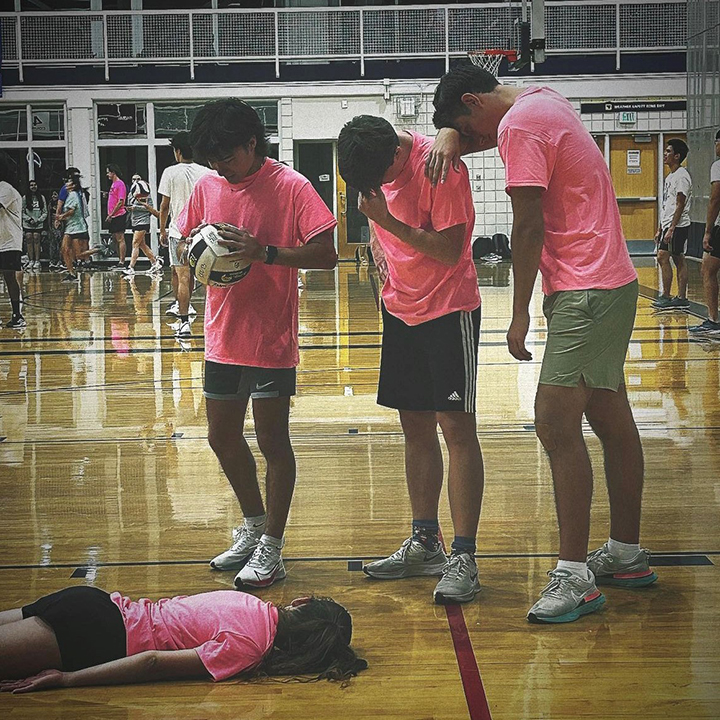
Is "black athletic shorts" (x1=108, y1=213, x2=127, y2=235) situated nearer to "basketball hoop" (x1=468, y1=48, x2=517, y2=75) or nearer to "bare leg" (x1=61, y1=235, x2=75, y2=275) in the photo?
"bare leg" (x1=61, y1=235, x2=75, y2=275)

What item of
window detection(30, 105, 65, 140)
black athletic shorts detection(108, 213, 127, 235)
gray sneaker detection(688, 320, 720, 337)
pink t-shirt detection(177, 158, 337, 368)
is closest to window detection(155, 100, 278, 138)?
window detection(30, 105, 65, 140)

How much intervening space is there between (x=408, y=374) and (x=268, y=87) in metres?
20.4

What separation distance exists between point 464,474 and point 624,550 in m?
0.60

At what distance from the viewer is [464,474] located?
3.71 m

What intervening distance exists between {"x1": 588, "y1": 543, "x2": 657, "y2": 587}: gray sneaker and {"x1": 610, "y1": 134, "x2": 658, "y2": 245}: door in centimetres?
2072

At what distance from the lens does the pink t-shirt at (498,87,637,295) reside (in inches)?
131

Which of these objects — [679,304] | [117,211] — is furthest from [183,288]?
[117,211]

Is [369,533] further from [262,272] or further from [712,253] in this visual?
[712,253]

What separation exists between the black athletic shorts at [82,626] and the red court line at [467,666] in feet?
3.03

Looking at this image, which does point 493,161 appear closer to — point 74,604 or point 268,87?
point 268,87

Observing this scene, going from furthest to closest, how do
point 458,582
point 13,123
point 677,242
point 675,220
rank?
point 13,123 < point 677,242 < point 675,220 < point 458,582

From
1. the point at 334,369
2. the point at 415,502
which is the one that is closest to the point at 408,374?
the point at 415,502

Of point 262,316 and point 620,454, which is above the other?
point 262,316

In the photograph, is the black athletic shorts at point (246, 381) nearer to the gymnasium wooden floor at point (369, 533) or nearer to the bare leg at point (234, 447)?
the bare leg at point (234, 447)
